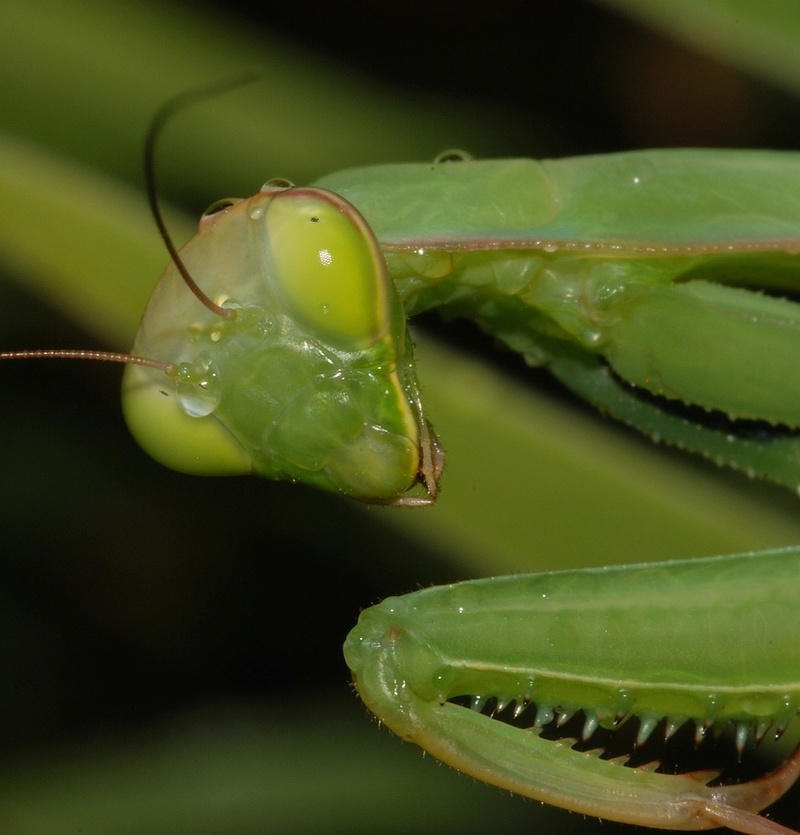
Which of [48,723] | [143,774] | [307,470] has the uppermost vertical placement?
[307,470]

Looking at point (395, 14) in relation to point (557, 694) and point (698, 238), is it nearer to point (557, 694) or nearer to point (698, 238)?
point (698, 238)

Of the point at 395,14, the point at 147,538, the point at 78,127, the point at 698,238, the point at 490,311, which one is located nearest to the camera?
the point at 698,238

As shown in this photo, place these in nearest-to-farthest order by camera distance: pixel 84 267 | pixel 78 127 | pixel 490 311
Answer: pixel 490 311 < pixel 84 267 < pixel 78 127

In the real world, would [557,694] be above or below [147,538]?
above

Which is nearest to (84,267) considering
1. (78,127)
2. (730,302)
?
(78,127)

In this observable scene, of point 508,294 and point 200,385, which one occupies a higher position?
point 508,294

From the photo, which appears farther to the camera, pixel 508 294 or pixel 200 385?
pixel 508 294
